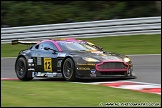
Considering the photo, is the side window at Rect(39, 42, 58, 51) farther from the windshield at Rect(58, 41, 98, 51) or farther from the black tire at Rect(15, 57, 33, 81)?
the black tire at Rect(15, 57, 33, 81)

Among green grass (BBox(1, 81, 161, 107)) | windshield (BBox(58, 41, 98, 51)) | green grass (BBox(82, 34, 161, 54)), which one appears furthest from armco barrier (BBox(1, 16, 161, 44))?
green grass (BBox(1, 81, 161, 107))

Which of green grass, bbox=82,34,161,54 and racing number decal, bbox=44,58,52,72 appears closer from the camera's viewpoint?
racing number decal, bbox=44,58,52,72

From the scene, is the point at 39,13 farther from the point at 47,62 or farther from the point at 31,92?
the point at 31,92

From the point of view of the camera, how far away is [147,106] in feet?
23.5

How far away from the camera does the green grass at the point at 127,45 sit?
1966 cm

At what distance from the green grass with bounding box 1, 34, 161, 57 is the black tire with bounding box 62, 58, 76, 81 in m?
7.06

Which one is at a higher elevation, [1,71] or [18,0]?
[18,0]

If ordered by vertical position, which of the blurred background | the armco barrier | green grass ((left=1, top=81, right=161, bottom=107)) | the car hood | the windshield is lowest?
green grass ((left=1, top=81, right=161, bottom=107))

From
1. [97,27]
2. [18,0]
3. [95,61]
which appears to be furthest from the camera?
[18,0]

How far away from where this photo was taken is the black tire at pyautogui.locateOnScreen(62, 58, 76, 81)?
40.0 feet

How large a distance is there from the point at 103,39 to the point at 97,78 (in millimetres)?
10571

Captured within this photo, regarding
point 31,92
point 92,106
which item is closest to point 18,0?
point 31,92

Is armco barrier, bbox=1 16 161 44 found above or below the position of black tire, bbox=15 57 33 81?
above

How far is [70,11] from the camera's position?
27.9m
